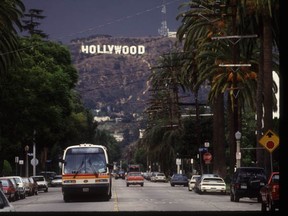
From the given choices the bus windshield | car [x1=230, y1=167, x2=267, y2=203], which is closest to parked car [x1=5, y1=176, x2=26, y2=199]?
the bus windshield

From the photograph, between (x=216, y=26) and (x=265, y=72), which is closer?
(x=265, y=72)

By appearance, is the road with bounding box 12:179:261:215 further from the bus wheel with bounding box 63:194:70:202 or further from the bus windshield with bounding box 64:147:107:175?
the bus windshield with bounding box 64:147:107:175

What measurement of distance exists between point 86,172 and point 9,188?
705 cm

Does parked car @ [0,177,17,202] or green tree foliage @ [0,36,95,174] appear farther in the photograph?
green tree foliage @ [0,36,95,174]

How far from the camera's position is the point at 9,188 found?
50250 mm

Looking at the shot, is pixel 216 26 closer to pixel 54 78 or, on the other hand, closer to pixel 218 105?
pixel 218 105

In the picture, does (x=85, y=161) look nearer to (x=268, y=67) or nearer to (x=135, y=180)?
(x=268, y=67)

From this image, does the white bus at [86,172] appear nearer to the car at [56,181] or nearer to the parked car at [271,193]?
the parked car at [271,193]

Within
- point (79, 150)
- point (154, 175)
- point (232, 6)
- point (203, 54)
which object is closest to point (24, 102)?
point (203, 54)

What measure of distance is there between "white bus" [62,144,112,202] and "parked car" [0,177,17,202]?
504 centimetres

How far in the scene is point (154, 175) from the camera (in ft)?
428

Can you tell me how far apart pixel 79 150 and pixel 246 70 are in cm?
2722

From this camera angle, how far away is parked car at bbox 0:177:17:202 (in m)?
49.5

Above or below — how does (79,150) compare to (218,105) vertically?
below
